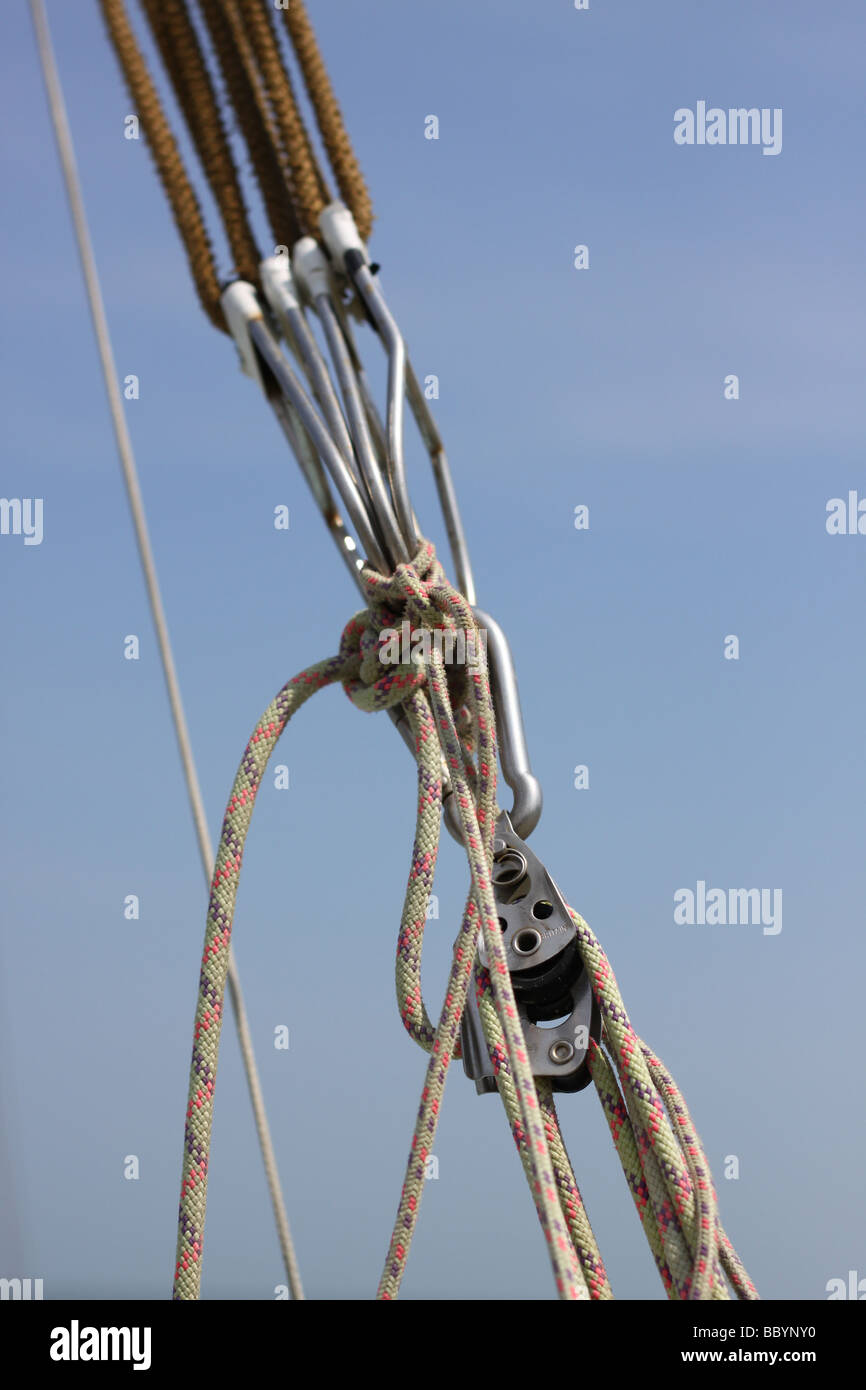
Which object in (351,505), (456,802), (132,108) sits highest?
(132,108)

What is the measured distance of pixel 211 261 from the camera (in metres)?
1.86

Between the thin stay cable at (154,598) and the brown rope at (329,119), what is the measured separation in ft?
1.17

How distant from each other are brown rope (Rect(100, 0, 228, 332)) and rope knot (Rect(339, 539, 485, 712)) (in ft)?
1.52

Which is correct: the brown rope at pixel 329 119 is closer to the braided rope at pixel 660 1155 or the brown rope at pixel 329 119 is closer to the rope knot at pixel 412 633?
the rope knot at pixel 412 633

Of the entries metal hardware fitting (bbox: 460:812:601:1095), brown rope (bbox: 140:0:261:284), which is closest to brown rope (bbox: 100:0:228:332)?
brown rope (bbox: 140:0:261:284)

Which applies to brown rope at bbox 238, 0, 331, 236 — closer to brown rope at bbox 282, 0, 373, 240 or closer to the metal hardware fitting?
brown rope at bbox 282, 0, 373, 240

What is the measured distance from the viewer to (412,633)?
1673 millimetres

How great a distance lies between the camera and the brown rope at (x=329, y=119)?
183 centimetres

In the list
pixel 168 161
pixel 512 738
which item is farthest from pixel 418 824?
pixel 168 161

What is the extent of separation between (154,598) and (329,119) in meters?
0.78

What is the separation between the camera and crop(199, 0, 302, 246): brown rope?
183cm
